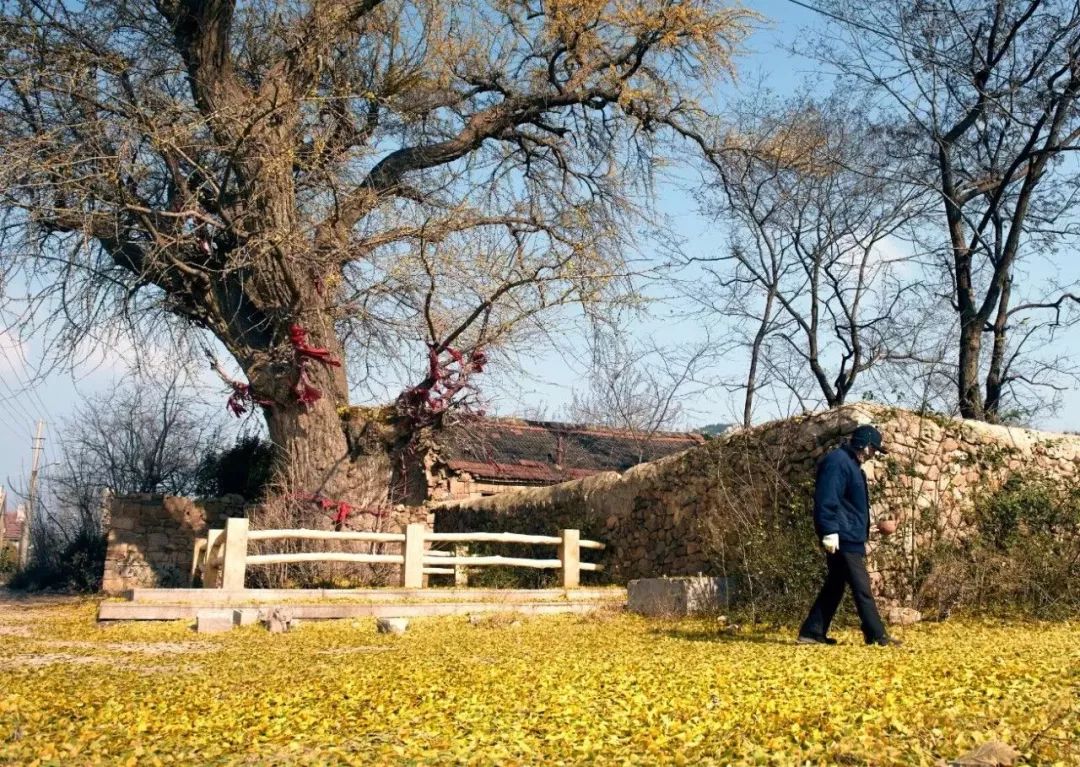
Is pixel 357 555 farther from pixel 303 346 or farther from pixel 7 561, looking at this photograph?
pixel 7 561

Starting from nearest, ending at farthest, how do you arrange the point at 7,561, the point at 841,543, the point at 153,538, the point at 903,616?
the point at 841,543
the point at 903,616
the point at 153,538
the point at 7,561

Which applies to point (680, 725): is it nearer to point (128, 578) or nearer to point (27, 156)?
point (27, 156)

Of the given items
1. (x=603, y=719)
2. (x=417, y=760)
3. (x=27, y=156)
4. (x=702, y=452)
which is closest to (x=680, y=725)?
(x=603, y=719)

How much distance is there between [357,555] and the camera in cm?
1216

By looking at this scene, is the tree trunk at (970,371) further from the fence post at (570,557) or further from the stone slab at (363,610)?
the stone slab at (363,610)

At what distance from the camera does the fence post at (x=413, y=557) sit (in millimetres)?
12297

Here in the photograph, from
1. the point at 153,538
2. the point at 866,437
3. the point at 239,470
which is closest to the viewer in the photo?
the point at 866,437

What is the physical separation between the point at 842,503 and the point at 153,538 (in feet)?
42.0

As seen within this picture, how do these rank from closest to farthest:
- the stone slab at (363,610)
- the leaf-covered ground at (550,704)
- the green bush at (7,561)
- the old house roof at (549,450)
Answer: the leaf-covered ground at (550,704)
the stone slab at (363,610)
the old house roof at (549,450)
the green bush at (7,561)

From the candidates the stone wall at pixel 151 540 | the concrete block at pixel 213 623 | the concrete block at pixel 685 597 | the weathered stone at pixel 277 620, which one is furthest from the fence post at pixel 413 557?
the stone wall at pixel 151 540

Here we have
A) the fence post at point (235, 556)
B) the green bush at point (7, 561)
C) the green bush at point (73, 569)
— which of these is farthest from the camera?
the green bush at point (7, 561)

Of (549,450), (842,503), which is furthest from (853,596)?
(549,450)

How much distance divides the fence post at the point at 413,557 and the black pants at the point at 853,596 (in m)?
5.53

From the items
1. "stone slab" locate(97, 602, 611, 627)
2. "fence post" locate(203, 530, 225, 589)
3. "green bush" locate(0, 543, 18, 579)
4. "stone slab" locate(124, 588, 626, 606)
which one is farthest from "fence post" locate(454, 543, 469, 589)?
"green bush" locate(0, 543, 18, 579)
